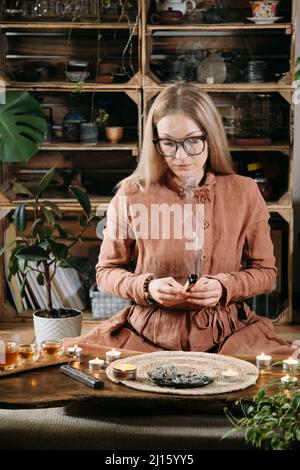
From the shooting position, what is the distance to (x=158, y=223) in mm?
3002

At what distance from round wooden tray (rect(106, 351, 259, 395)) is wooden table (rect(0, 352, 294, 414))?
0.02m

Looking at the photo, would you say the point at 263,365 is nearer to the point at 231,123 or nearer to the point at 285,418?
the point at 285,418

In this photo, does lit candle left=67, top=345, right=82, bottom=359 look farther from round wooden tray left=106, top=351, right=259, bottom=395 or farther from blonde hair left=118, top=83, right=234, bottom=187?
blonde hair left=118, top=83, right=234, bottom=187

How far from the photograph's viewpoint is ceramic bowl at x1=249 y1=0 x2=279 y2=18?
485 cm

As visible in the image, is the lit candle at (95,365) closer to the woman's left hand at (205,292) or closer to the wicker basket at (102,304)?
the woman's left hand at (205,292)

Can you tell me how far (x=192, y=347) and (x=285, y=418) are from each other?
0.90 meters

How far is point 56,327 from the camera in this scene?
4188 millimetres

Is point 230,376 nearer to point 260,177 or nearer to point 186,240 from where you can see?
point 186,240

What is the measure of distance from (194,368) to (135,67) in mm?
3076

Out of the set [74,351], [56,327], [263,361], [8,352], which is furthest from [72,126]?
[263,361]

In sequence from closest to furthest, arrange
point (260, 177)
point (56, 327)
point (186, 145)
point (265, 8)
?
point (186, 145), point (56, 327), point (265, 8), point (260, 177)

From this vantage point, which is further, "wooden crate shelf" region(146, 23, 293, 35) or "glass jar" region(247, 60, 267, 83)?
"glass jar" region(247, 60, 267, 83)

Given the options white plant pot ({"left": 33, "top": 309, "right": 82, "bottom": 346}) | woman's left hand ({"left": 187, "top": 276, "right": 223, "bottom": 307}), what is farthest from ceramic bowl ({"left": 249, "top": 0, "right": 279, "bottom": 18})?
woman's left hand ({"left": 187, "top": 276, "right": 223, "bottom": 307})
